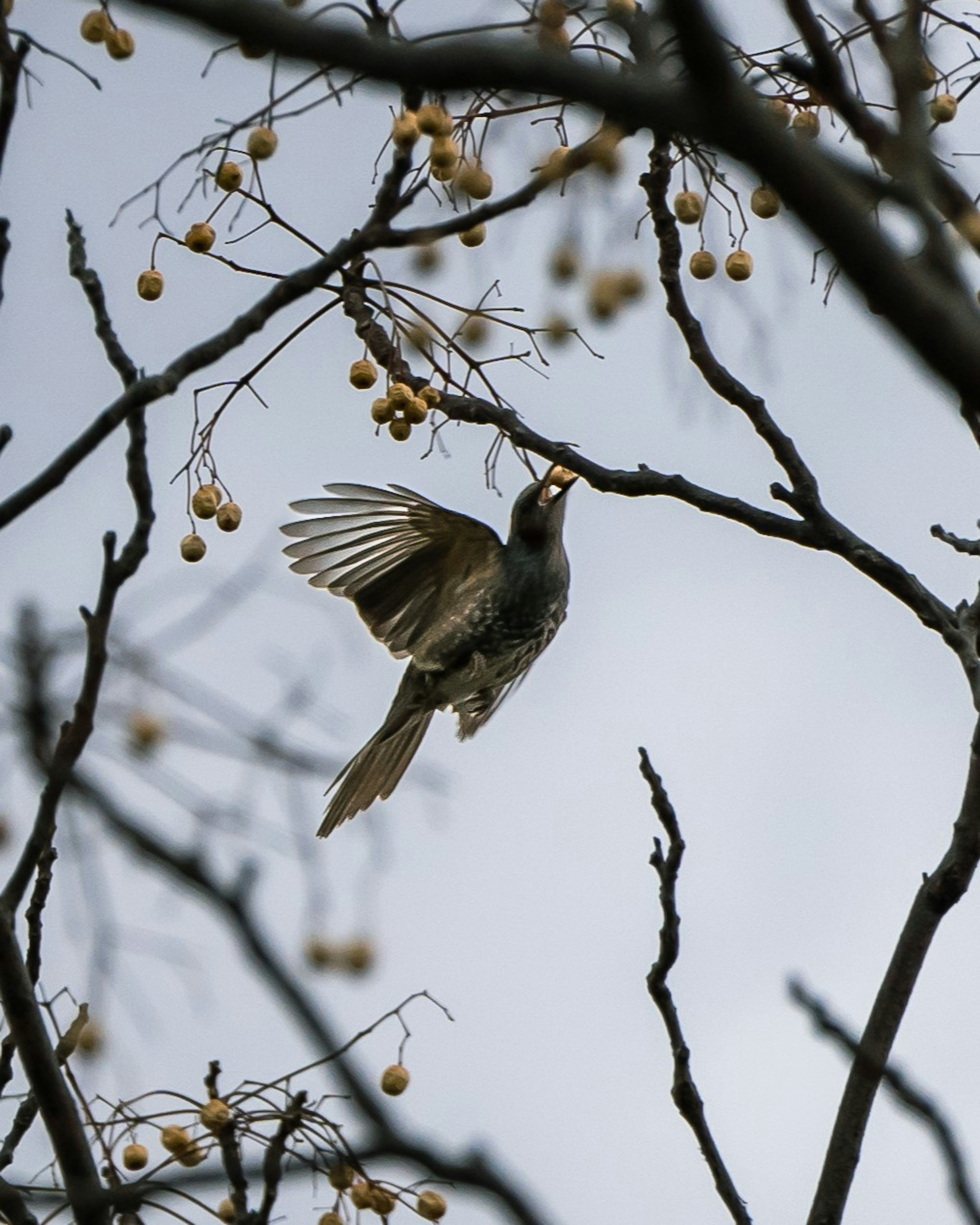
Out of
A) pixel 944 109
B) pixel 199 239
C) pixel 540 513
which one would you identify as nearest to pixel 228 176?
pixel 199 239

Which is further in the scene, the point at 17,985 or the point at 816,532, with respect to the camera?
the point at 816,532

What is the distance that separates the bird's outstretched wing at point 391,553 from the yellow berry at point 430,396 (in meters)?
2.08

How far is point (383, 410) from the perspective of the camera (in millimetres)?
5453

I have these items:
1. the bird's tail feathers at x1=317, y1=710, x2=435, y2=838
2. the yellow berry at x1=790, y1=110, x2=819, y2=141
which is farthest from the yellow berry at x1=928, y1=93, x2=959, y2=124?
the bird's tail feathers at x1=317, y1=710, x2=435, y2=838

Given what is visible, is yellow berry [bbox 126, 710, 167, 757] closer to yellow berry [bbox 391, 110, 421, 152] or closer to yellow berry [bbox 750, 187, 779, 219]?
yellow berry [bbox 391, 110, 421, 152]

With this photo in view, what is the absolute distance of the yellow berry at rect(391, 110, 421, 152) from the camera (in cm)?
344

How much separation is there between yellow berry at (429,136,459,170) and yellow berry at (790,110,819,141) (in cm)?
99

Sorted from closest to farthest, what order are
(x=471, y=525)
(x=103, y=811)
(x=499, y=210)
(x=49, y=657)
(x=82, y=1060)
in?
(x=103, y=811), (x=49, y=657), (x=499, y=210), (x=82, y=1060), (x=471, y=525)

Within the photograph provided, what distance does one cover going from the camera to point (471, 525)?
804cm

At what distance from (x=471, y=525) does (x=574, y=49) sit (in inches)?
130

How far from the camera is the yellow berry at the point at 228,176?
16.6 ft

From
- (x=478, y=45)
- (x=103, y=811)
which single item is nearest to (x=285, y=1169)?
(x=103, y=811)

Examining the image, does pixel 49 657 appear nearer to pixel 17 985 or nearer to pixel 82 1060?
pixel 17 985

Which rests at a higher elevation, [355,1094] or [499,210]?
[499,210]
